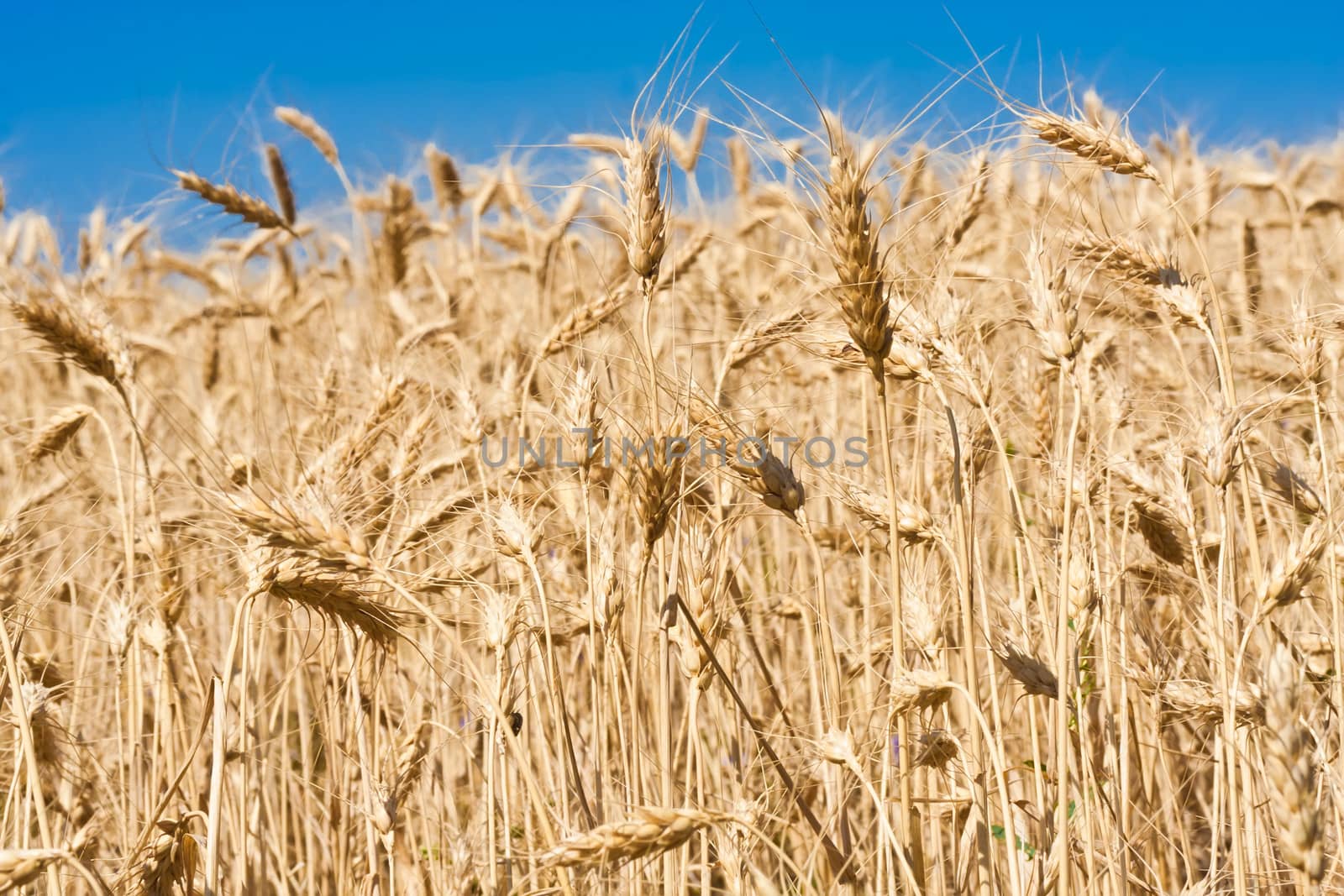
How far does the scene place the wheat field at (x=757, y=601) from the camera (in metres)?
1.41

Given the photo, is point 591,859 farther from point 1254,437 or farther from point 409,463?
point 1254,437

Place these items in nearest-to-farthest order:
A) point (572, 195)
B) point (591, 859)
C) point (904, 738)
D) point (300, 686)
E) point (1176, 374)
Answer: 1. point (591, 859)
2. point (904, 738)
3. point (300, 686)
4. point (1176, 374)
5. point (572, 195)

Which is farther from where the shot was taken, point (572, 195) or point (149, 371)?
point (149, 371)

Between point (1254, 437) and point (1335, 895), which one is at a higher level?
point (1254, 437)

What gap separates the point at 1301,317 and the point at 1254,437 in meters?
0.34

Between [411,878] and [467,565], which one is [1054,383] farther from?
[411,878]

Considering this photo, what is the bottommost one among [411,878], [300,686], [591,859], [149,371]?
[411,878]

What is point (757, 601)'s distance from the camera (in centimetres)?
243

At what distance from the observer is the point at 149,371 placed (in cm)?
622

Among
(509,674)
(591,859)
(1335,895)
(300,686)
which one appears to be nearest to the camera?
(591,859)

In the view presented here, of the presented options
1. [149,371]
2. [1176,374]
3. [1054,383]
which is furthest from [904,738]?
[149,371]

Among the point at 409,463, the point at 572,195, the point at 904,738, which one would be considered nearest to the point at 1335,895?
the point at 904,738

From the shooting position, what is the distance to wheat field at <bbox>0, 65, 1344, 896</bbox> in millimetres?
1412

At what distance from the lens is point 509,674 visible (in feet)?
5.04
